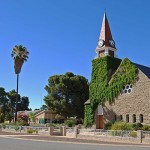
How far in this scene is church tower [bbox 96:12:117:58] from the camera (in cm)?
4834

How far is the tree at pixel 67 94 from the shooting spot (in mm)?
62688

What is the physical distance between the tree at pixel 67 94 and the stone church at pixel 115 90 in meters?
16.5

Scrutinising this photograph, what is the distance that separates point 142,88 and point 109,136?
11.9 meters

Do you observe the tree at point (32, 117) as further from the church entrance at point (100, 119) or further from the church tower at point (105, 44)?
the church entrance at point (100, 119)

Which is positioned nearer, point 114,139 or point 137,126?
point 114,139

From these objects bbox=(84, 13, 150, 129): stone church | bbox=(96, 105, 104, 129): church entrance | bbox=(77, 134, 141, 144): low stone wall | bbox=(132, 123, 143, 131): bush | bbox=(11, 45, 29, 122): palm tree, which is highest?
bbox=(11, 45, 29, 122): palm tree

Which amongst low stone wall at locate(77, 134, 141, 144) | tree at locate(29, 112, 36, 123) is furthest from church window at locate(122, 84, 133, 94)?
tree at locate(29, 112, 36, 123)

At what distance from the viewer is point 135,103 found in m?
40.4

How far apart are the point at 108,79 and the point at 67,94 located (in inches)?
839

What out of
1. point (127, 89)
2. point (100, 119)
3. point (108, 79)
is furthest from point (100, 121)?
point (127, 89)

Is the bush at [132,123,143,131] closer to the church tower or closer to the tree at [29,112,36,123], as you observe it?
the church tower

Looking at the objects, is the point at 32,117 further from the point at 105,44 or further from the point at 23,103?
the point at 105,44

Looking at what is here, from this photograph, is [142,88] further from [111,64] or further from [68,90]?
[68,90]

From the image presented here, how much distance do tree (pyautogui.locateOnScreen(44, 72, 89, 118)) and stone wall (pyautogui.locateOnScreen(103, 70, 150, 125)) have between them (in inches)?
793
